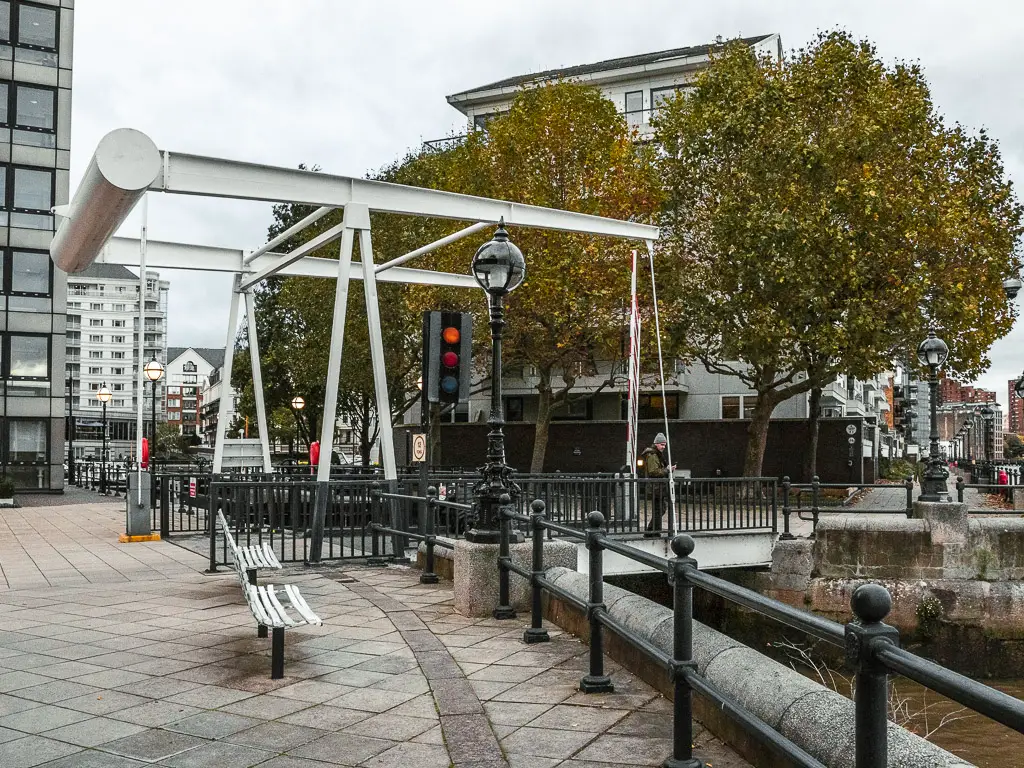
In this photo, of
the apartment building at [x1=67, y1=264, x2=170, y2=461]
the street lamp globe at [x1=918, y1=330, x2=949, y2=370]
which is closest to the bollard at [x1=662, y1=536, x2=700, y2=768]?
the street lamp globe at [x1=918, y1=330, x2=949, y2=370]

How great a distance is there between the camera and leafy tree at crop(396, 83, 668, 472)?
2669cm

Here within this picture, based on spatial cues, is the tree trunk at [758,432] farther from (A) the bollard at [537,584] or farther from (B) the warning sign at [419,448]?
(A) the bollard at [537,584]

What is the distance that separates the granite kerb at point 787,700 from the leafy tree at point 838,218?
1993cm

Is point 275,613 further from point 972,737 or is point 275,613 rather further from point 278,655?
point 972,737

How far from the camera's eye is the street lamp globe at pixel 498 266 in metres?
8.55

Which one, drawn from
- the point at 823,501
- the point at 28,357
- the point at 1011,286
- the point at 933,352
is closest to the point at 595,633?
the point at 933,352

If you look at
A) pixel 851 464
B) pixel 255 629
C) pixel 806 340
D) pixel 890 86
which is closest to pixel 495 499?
pixel 255 629

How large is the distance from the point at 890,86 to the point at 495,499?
2202 cm

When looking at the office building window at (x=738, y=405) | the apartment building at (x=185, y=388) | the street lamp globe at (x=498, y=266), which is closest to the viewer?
the street lamp globe at (x=498, y=266)

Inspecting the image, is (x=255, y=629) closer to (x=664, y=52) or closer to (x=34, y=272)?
(x=34, y=272)

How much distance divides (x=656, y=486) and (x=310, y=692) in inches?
→ 402

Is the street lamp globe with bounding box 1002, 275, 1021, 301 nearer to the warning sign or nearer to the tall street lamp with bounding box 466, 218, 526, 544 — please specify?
the warning sign

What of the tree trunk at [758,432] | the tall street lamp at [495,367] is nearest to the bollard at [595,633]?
the tall street lamp at [495,367]

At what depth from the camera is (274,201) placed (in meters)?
12.8
